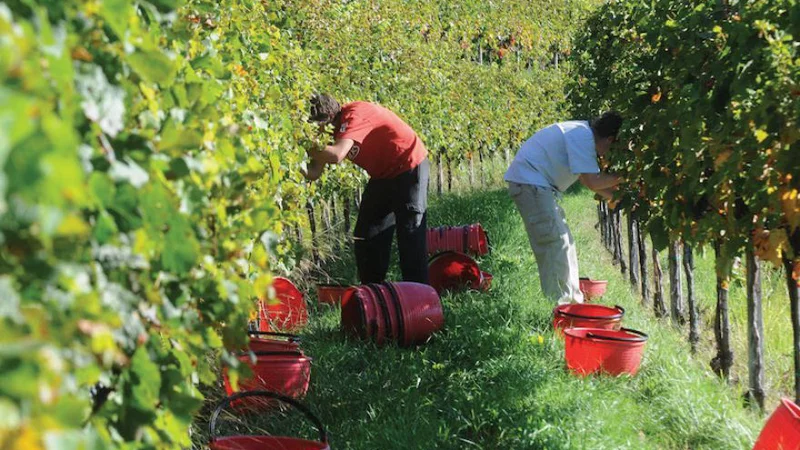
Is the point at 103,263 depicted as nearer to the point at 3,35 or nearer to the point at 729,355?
the point at 3,35

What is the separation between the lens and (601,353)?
4.50 meters

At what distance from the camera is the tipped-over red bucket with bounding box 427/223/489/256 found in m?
8.08

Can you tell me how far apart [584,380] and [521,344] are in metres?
0.49

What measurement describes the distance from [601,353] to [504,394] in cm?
68

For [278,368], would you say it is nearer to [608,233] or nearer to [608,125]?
[608,125]

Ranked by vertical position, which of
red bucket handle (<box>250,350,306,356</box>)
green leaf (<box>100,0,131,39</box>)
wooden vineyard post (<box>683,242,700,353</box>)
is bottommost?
wooden vineyard post (<box>683,242,700,353</box>)

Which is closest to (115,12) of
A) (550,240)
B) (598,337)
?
(598,337)

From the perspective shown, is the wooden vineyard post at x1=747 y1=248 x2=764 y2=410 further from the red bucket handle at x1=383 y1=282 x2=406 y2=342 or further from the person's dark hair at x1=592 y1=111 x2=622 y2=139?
the red bucket handle at x1=383 y1=282 x2=406 y2=342

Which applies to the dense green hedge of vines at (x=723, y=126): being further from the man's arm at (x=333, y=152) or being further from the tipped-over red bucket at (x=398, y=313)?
the man's arm at (x=333, y=152)

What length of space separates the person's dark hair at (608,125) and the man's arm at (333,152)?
1450mm

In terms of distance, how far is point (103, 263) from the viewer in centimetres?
139

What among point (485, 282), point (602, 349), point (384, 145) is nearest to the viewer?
point (602, 349)

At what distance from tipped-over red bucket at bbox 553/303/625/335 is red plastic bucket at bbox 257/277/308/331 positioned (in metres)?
1.54

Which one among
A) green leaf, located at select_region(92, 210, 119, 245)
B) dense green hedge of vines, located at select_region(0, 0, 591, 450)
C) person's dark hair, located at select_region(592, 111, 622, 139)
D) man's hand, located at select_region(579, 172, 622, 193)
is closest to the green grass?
man's hand, located at select_region(579, 172, 622, 193)
